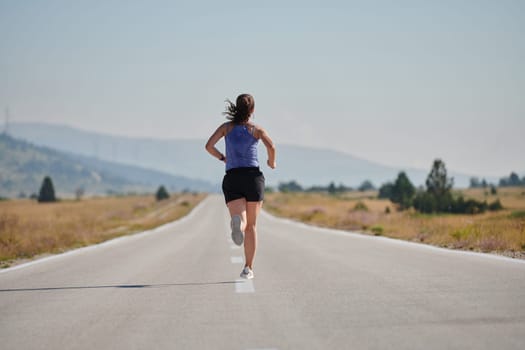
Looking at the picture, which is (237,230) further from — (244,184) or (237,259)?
(237,259)

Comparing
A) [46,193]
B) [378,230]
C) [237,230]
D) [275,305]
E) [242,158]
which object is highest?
[46,193]

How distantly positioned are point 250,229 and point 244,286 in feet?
2.96

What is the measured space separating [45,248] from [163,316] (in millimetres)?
11822

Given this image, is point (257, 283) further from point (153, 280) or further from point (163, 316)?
point (163, 316)

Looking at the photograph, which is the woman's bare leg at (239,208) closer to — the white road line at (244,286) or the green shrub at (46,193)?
the white road line at (244,286)

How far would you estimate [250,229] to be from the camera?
30.0ft

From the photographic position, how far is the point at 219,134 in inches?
349

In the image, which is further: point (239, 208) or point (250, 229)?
point (250, 229)

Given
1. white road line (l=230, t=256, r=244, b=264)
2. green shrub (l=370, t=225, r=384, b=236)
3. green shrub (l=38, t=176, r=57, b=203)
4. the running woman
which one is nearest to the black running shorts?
the running woman

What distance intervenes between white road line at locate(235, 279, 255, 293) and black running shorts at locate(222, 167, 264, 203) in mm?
1076

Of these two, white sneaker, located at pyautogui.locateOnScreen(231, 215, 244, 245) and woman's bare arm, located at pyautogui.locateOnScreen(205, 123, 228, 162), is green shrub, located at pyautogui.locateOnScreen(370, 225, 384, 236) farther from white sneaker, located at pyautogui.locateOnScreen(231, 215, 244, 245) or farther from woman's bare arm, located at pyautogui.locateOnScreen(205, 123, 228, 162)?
white sneaker, located at pyautogui.locateOnScreen(231, 215, 244, 245)

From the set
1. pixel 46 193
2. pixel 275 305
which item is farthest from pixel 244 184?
pixel 46 193

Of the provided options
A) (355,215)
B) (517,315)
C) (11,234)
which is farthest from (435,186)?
(517,315)

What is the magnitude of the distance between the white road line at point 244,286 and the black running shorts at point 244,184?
1.08 meters
